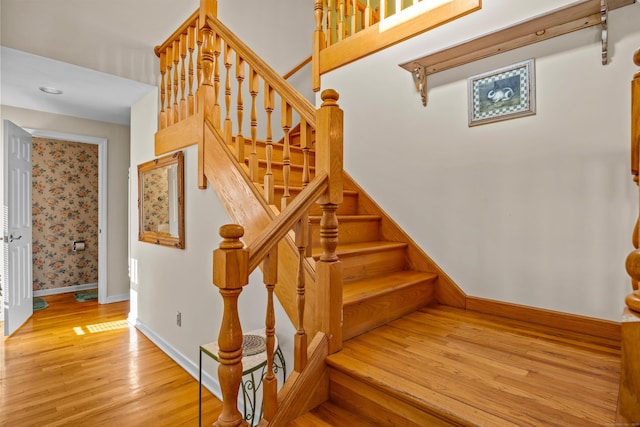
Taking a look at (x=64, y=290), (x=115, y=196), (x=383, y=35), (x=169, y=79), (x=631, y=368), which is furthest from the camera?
(x=64, y=290)

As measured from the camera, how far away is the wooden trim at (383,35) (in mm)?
2229

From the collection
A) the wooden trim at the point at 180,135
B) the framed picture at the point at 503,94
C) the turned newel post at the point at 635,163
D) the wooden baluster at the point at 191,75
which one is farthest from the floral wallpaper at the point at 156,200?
the turned newel post at the point at 635,163

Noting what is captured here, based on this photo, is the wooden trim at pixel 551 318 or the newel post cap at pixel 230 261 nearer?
the newel post cap at pixel 230 261

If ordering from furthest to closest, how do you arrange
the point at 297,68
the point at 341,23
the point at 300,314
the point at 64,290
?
the point at 64,290, the point at 297,68, the point at 341,23, the point at 300,314

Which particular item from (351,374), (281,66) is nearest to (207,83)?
(281,66)

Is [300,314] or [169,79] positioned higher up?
[169,79]

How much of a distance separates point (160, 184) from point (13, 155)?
5.85 feet

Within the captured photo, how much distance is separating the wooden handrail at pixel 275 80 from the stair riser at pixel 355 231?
779mm

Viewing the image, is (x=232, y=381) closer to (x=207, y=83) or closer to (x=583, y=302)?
(x=583, y=302)

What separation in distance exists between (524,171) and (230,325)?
71.6 inches

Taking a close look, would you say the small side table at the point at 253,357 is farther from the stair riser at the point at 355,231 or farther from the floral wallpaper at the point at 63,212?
the floral wallpaper at the point at 63,212

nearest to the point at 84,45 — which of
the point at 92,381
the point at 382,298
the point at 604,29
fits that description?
the point at 92,381

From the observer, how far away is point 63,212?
5.25 meters

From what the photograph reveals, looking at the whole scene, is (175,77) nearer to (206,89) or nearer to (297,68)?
(206,89)
